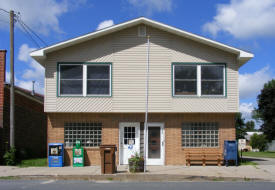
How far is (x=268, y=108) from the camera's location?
4725cm

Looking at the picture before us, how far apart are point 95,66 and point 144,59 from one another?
2430 millimetres

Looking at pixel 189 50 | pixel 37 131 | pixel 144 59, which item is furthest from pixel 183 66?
pixel 37 131

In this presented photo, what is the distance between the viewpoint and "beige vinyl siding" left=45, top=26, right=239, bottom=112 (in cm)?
1689

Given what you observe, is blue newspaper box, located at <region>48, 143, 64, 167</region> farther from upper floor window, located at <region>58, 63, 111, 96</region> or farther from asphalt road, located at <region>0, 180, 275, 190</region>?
asphalt road, located at <region>0, 180, 275, 190</region>

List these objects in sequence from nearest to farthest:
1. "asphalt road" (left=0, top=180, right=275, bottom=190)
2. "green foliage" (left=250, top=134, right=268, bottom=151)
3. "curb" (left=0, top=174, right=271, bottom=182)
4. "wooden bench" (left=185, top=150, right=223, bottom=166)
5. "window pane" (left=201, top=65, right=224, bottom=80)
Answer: "asphalt road" (left=0, top=180, right=275, bottom=190) < "curb" (left=0, top=174, right=271, bottom=182) < "wooden bench" (left=185, top=150, right=223, bottom=166) < "window pane" (left=201, top=65, right=224, bottom=80) < "green foliage" (left=250, top=134, right=268, bottom=151)

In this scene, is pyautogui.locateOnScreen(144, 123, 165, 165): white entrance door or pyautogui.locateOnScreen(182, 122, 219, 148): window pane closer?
pyautogui.locateOnScreen(144, 123, 165, 165): white entrance door

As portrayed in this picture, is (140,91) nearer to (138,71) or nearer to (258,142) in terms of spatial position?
(138,71)

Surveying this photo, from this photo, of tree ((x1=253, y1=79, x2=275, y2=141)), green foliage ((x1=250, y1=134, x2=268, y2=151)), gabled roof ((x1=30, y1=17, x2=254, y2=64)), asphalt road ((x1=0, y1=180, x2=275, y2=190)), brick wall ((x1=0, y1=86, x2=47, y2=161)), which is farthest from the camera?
green foliage ((x1=250, y1=134, x2=268, y2=151))

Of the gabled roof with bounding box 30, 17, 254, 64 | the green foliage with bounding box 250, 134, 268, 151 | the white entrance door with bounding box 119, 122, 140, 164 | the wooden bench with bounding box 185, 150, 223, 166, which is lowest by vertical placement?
the green foliage with bounding box 250, 134, 268, 151

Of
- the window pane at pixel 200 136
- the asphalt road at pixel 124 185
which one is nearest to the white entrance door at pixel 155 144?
the window pane at pixel 200 136

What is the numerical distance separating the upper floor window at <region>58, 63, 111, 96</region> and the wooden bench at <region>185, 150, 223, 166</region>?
497 centimetres

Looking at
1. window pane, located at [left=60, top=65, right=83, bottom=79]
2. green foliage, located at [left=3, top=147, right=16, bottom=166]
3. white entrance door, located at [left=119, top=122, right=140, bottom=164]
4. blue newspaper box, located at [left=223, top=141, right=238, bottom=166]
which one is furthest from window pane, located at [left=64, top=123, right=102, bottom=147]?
blue newspaper box, located at [left=223, top=141, right=238, bottom=166]

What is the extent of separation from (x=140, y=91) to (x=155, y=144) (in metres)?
2.74

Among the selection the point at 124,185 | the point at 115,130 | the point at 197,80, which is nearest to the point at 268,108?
the point at 197,80
